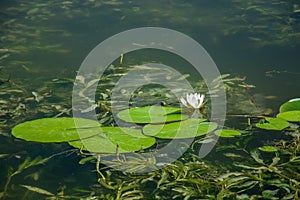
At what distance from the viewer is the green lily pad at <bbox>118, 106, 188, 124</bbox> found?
1.45 meters

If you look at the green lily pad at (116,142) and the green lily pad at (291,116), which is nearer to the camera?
the green lily pad at (116,142)

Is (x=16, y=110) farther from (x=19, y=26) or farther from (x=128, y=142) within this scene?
(x=19, y=26)

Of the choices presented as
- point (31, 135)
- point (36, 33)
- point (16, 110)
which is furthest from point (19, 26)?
point (31, 135)

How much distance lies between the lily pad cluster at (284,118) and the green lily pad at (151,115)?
262 mm

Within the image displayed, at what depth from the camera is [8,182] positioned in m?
1.18

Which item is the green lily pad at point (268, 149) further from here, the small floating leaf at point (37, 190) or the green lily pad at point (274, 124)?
the small floating leaf at point (37, 190)

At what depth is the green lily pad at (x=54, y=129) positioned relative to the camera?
1.36 metres

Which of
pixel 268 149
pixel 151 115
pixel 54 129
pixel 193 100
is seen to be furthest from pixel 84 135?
pixel 268 149

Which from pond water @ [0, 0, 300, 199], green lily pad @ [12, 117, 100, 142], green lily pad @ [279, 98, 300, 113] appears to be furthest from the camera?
green lily pad @ [279, 98, 300, 113]

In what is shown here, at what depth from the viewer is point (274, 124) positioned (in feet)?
4.66

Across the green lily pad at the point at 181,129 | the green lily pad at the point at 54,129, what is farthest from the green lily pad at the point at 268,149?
the green lily pad at the point at 54,129

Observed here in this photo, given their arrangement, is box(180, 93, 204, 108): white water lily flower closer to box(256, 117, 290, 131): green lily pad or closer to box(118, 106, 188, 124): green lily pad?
box(118, 106, 188, 124): green lily pad

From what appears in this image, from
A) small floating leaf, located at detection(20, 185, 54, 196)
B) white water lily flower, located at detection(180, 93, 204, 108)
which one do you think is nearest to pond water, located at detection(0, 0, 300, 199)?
small floating leaf, located at detection(20, 185, 54, 196)

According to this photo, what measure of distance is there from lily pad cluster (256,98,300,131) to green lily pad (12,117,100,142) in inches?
21.3
